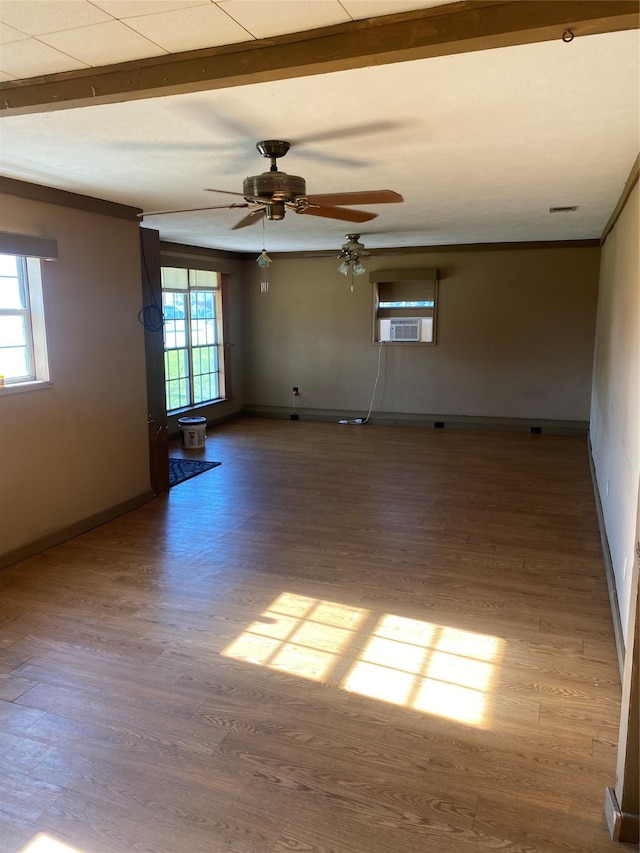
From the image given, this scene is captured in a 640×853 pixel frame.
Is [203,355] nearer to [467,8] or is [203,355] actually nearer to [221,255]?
[221,255]

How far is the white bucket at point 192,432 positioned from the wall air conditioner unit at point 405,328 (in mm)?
2969

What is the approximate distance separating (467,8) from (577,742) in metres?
2.50

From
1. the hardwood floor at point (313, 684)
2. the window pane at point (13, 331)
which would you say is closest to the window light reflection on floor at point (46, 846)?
the hardwood floor at point (313, 684)

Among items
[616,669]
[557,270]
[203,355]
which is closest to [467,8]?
[616,669]

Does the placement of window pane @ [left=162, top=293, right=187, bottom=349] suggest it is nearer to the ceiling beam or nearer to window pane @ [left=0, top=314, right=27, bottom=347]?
window pane @ [left=0, top=314, right=27, bottom=347]

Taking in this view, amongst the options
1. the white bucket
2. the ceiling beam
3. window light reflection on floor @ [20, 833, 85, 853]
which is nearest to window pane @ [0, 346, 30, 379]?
the ceiling beam

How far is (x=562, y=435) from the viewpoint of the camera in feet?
25.2

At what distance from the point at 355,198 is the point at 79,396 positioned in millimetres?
2581

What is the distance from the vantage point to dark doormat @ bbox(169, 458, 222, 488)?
5848mm

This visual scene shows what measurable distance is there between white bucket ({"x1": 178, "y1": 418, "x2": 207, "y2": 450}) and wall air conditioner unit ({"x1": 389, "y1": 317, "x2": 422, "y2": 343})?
2.97 meters

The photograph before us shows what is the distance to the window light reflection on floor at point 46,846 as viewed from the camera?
183 cm

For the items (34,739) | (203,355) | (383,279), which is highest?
(383,279)

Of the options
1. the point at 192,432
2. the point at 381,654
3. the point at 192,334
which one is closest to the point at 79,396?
the point at 192,432

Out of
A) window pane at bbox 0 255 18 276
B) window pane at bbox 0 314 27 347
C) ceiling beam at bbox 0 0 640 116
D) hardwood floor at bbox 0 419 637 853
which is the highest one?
ceiling beam at bbox 0 0 640 116
